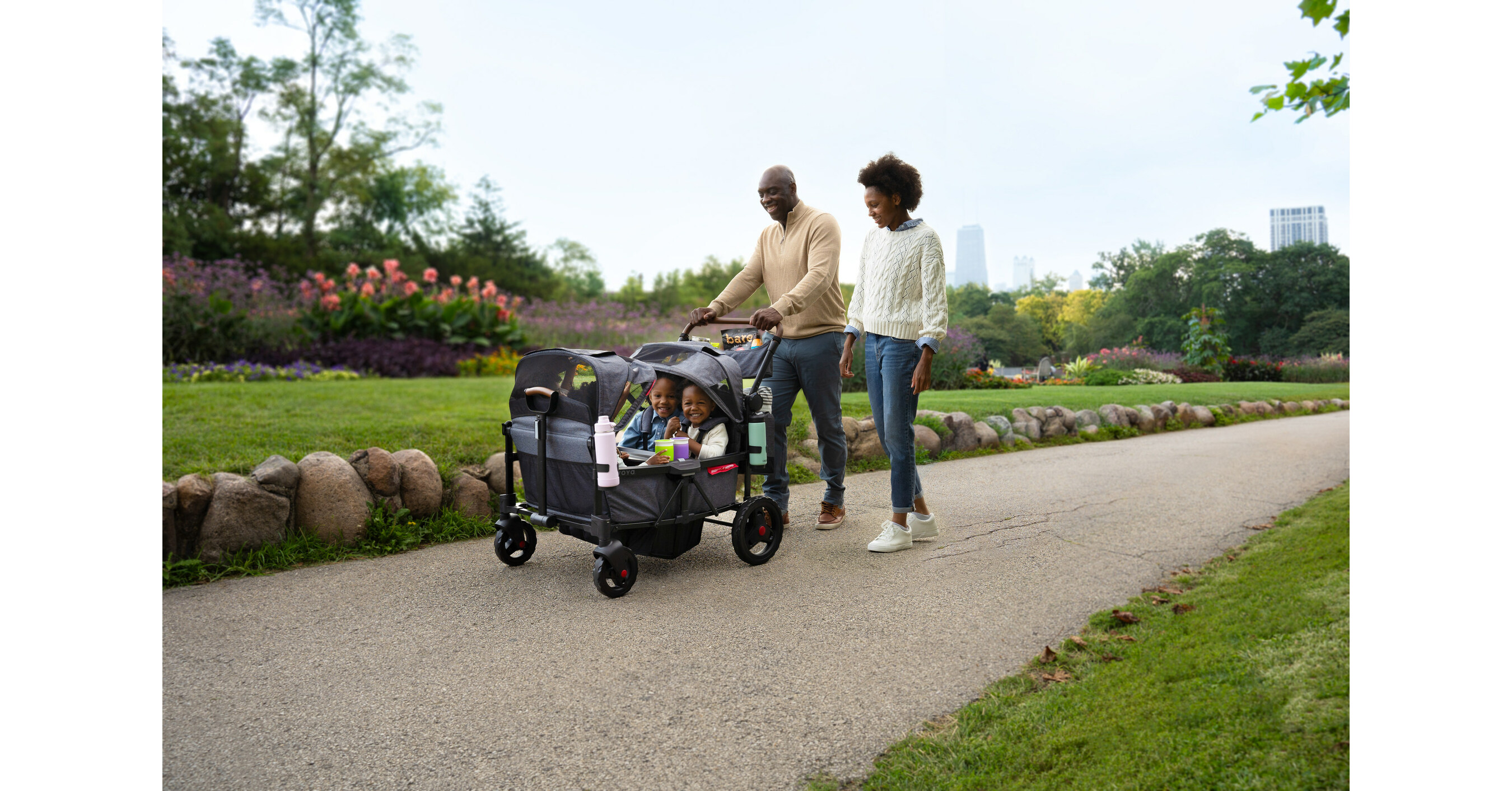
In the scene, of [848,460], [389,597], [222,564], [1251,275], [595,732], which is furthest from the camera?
[1251,275]

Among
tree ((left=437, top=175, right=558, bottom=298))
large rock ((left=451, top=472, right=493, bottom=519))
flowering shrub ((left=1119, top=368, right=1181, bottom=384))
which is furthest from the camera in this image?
tree ((left=437, top=175, right=558, bottom=298))

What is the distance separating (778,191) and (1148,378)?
16284 millimetres

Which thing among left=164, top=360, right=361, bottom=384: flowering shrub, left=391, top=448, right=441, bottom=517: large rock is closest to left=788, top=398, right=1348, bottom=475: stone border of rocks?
left=391, top=448, right=441, bottom=517: large rock

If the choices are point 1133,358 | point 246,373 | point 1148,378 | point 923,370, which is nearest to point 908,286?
point 923,370

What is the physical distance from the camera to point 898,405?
13.6 feet

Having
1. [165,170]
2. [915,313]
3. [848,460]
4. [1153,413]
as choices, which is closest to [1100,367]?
[1153,413]

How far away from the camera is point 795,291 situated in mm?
4168

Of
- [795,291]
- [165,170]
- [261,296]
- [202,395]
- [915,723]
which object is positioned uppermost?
[165,170]

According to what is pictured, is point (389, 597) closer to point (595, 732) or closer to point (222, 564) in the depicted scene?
point (222, 564)

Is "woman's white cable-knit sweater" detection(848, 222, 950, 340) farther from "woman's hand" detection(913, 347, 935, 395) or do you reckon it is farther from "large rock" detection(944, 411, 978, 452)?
"large rock" detection(944, 411, 978, 452)

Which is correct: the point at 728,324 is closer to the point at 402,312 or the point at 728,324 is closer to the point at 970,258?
the point at 402,312

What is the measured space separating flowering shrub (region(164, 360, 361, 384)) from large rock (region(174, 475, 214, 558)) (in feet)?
21.6

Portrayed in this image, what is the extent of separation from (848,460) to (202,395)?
5.44 m

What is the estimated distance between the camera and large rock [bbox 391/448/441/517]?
438cm
